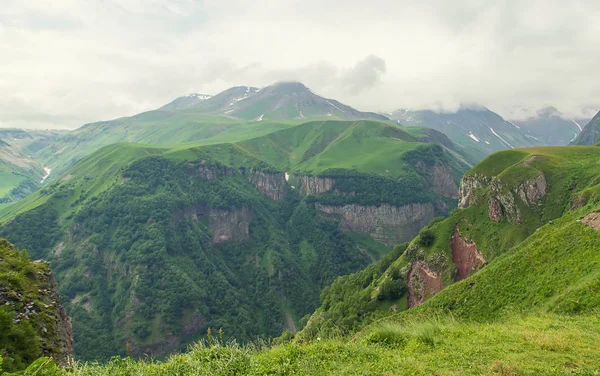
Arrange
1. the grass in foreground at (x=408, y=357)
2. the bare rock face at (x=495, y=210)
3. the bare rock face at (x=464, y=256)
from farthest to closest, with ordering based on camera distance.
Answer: the bare rock face at (x=495, y=210)
the bare rock face at (x=464, y=256)
the grass in foreground at (x=408, y=357)

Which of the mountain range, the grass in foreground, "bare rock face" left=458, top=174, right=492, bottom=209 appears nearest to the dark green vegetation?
the grass in foreground

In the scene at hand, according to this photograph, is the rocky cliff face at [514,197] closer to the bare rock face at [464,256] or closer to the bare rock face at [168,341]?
the bare rock face at [464,256]

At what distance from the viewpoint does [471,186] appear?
9019 cm

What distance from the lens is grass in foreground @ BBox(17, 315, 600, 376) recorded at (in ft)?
46.6

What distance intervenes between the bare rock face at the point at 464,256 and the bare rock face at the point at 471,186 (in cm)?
1223

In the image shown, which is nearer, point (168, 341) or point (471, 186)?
point (471, 186)

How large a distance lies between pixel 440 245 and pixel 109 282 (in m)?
155

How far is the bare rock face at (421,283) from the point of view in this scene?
69.5 meters

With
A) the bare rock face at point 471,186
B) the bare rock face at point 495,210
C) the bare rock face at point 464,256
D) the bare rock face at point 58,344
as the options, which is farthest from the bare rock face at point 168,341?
the bare rock face at point 495,210

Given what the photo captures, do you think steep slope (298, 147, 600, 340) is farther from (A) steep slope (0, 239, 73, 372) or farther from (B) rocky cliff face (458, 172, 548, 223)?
(A) steep slope (0, 239, 73, 372)

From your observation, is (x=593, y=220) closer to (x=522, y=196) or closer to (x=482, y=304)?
(x=482, y=304)

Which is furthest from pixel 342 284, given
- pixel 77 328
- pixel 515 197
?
pixel 77 328

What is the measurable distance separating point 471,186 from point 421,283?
34.0 meters

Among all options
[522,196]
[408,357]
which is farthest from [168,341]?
[408,357]
